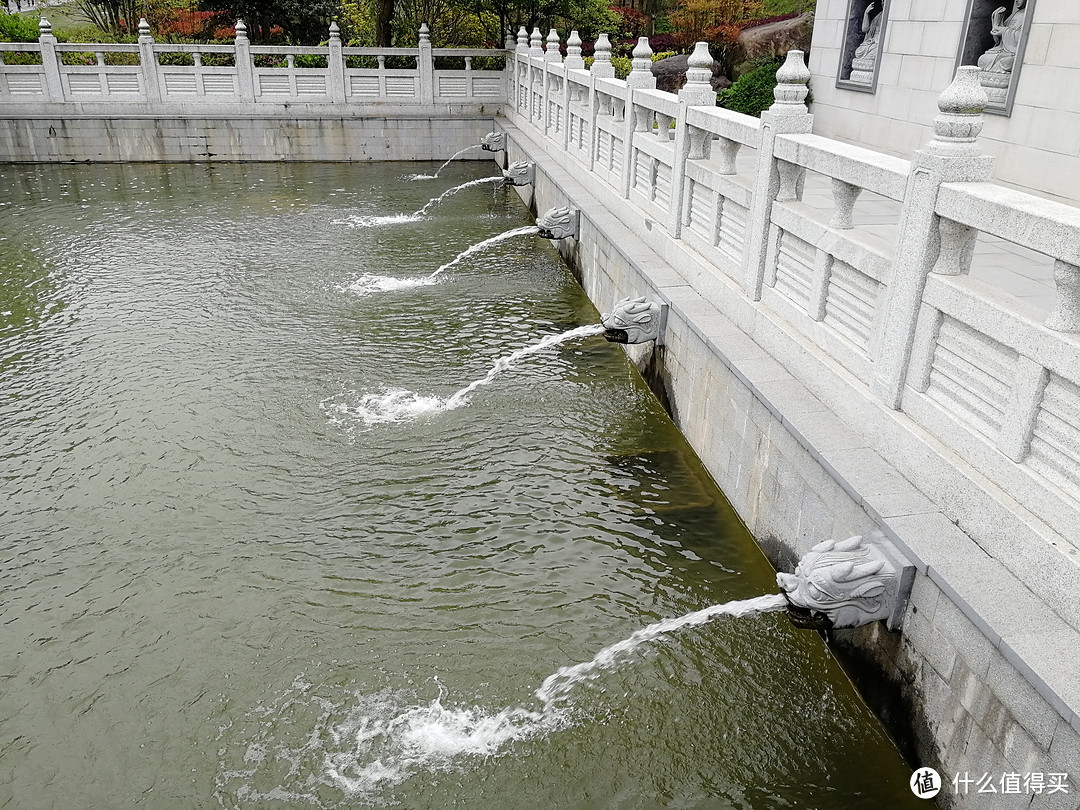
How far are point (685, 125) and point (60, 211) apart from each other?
41.4 ft

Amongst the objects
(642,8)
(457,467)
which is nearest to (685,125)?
(457,467)

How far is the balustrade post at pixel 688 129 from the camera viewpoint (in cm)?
786

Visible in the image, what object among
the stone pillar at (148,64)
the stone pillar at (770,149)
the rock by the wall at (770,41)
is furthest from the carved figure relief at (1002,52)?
the stone pillar at (148,64)

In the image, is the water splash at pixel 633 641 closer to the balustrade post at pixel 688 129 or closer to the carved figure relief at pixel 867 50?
the balustrade post at pixel 688 129

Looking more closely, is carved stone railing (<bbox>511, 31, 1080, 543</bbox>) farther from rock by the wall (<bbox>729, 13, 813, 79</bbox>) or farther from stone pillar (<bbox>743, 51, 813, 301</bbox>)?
rock by the wall (<bbox>729, 13, 813, 79</bbox>)

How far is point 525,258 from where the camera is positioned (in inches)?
514

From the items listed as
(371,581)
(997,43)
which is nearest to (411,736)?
(371,581)

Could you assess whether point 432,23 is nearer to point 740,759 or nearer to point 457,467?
point 457,467

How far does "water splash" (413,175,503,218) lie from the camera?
16.2 metres

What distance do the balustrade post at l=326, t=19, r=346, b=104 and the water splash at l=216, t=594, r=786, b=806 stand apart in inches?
740

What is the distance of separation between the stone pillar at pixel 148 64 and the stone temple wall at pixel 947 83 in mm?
14689

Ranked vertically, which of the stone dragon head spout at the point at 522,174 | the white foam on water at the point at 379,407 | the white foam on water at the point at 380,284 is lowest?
the white foam on water at the point at 379,407

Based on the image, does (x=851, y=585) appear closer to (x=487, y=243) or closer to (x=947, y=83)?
(x=947, y=83)

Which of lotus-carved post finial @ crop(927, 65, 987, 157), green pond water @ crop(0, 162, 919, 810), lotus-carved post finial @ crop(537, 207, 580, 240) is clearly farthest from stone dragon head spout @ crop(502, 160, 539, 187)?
lotus-carved post finial @ crop(927, 65, 987, 157)
